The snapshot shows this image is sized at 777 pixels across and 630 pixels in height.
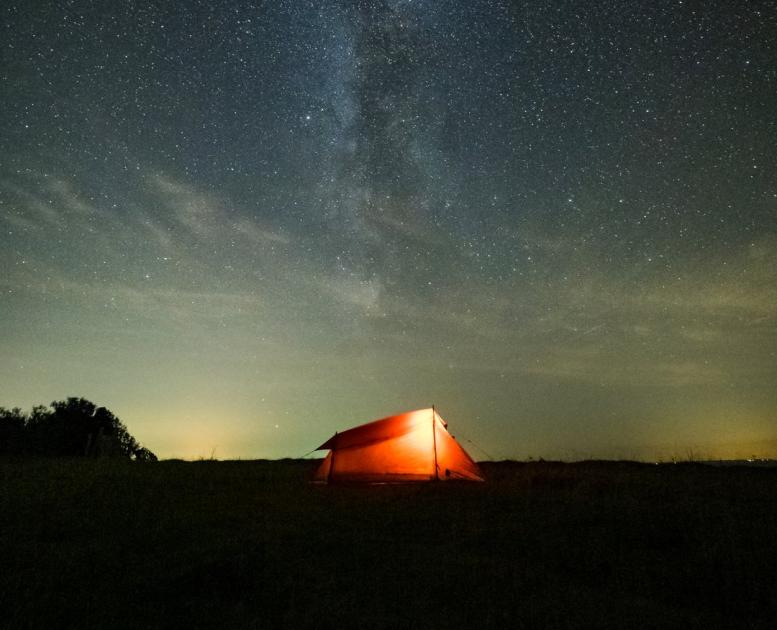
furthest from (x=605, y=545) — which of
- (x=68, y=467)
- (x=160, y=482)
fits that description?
(x=68, y=467)

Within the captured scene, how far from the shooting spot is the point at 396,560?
5.48 metres

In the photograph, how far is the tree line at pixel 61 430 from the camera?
1414 inches

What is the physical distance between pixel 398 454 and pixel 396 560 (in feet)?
24.5

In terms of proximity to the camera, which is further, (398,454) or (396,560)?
(398,454)

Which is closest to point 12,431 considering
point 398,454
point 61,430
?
point 61,430

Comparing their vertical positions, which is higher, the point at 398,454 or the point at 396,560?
the point at 398,454

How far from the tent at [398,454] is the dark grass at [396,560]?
3067 mm

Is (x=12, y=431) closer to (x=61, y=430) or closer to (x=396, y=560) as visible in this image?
(x=61, y=430)

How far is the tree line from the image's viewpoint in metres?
35.9

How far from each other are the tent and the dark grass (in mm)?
3067

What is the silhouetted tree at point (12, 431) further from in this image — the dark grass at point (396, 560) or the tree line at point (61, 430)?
the dark grass at point (396, 560)

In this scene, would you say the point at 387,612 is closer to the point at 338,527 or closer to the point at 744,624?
the point at 744,624

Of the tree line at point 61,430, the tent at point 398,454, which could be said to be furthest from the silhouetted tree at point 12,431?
the tent at point 398,454

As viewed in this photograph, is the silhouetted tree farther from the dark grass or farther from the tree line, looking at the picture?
the dark grass
